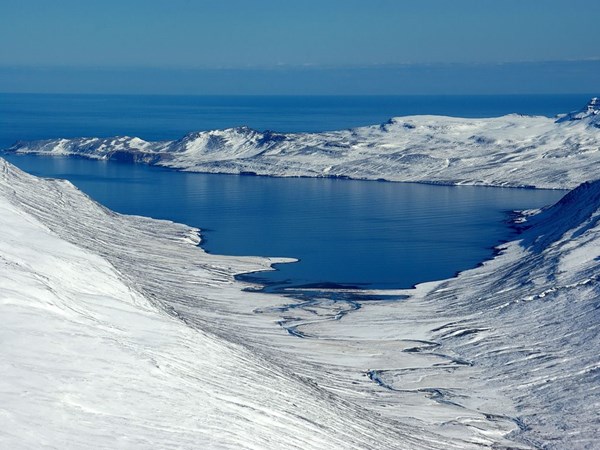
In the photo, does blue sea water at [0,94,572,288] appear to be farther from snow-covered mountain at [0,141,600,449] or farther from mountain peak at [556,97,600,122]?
mountain peak at [556,97,600,122]

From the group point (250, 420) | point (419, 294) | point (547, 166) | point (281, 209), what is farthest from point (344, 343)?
point (547, 166)

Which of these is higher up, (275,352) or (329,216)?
(329,216)

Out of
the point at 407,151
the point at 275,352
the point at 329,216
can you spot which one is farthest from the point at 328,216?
the point at 275,352

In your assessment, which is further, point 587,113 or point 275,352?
point 587,113

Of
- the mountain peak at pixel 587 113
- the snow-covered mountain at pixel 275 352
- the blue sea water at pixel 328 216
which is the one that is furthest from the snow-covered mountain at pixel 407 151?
the snow-covered mountain at pixel 275 352

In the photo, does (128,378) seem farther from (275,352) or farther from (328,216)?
(328,216)

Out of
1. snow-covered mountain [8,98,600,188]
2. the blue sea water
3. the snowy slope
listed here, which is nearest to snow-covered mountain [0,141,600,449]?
the snowy slope
